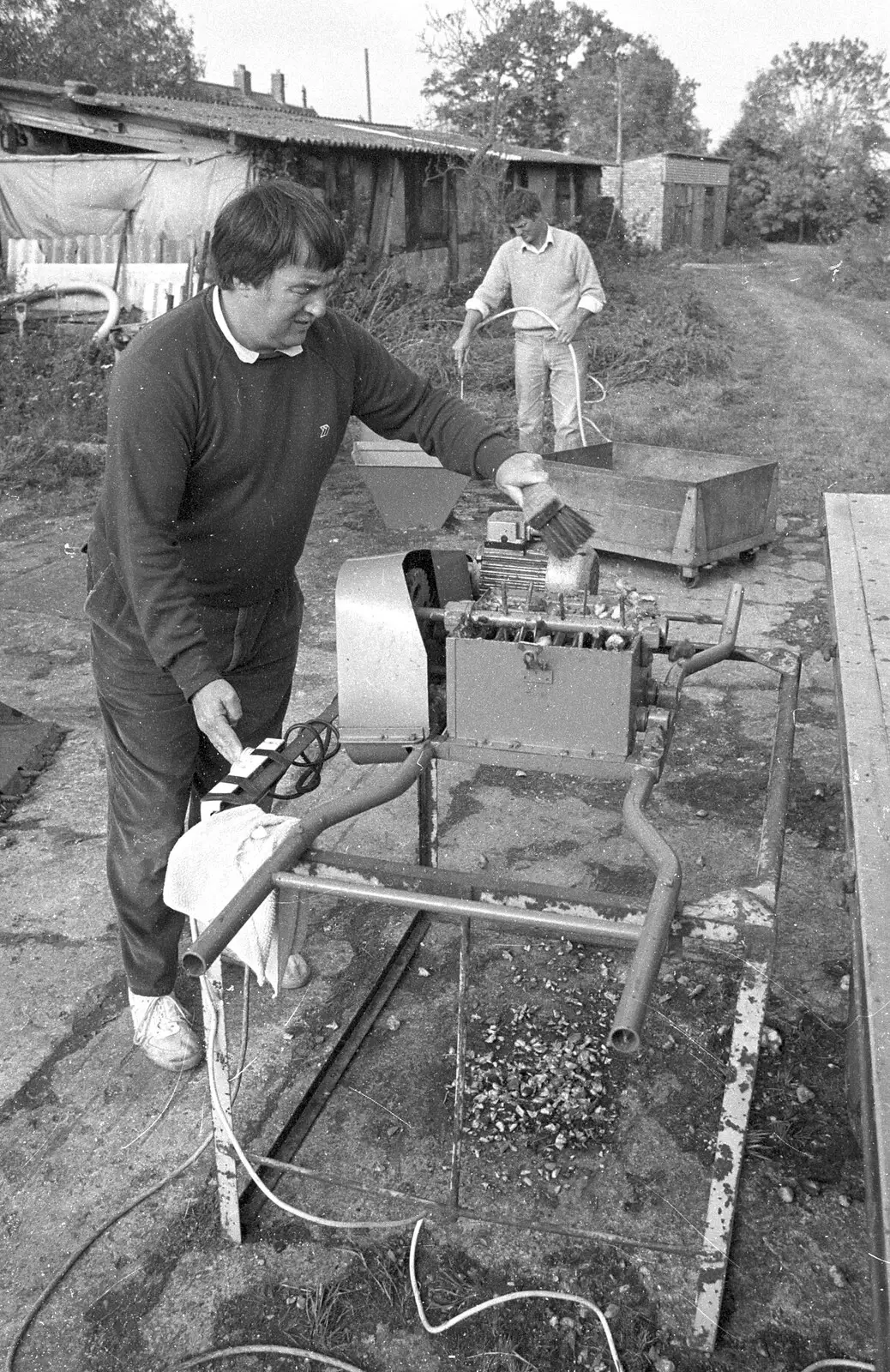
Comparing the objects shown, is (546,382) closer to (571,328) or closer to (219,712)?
(571,328)

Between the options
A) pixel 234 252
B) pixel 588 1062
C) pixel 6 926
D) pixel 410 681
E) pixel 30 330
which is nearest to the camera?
pixel 234 252

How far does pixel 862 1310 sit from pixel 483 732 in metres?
1.29

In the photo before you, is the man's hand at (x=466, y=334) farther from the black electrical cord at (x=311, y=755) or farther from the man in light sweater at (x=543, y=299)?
the black electrical cord at (x=311, y=755)

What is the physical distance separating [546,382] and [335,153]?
30.9 feet

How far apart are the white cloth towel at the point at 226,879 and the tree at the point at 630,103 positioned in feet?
179

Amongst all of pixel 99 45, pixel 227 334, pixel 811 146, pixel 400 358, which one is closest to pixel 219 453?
pixel 227 334

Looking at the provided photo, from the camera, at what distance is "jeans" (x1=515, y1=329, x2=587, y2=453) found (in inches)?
280

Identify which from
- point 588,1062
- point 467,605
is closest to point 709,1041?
point 588,1062

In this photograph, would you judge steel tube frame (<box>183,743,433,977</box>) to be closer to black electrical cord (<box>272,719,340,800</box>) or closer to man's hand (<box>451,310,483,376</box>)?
black electrical cord (<box>272,719,340,800</box>)

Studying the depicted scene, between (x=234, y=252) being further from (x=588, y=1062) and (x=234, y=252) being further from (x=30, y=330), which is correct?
(x=30, y=330)

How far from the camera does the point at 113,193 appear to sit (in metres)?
13.1

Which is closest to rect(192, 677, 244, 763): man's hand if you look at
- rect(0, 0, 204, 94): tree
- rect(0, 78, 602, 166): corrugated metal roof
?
rect(0, 78, 602, 166): corrugated metal roof

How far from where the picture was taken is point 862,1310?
6.71 feet

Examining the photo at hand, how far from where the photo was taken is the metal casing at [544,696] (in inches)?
87.8
